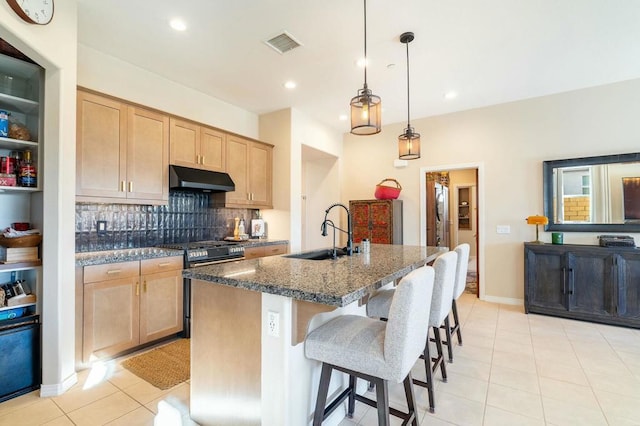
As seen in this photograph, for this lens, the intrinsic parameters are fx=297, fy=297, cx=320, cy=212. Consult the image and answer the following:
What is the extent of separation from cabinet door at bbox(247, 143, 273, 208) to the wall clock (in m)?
2.45

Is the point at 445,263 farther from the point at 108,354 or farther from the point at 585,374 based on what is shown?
the point at 108,354

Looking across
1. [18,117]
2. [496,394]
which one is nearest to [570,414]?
[496,394]

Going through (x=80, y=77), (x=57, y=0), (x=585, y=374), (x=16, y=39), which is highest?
(x=57, y=0)

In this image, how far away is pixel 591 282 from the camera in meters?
3.47

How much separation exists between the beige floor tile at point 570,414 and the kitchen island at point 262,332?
1.32 meters

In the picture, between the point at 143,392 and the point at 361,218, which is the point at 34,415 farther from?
the point at 361,218

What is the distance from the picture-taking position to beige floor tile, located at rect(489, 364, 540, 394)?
218cm

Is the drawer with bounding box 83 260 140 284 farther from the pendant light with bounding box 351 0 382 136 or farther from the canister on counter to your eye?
the pendant light with bounding box 351 0 382 136

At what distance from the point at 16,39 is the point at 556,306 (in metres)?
5.56

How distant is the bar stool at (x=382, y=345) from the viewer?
124 centimetres

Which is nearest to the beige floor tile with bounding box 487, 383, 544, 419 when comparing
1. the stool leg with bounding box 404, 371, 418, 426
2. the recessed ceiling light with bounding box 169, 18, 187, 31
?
the stool leg with bounding box 404, 371, 418, 426

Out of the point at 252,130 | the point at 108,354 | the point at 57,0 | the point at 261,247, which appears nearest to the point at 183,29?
the point at 57,0

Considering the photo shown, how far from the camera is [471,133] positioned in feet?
15.1

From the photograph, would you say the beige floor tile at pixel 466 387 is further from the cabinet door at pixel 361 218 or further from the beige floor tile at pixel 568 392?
the cabinet door at pixel 361 218
